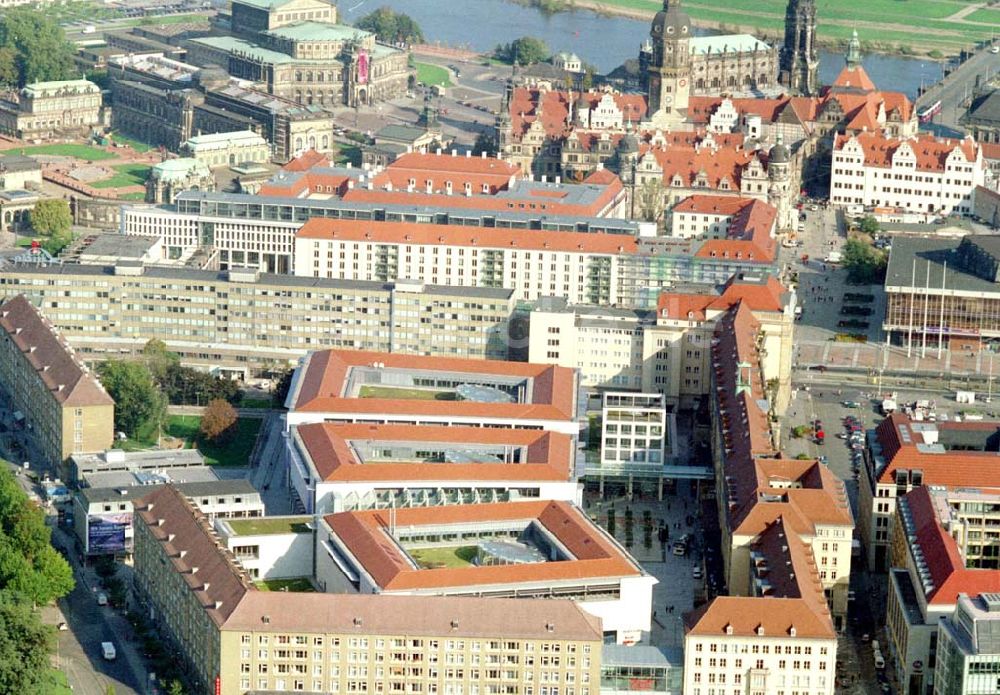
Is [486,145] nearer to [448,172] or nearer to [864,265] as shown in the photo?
[448,172]

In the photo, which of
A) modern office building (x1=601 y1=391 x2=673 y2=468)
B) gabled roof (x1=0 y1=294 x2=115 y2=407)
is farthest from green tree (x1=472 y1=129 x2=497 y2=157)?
modern office building (x1=601 y1=391 x2=673 y2=468)

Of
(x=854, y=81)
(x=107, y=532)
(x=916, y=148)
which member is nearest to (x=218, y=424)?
(x=107, y=532)

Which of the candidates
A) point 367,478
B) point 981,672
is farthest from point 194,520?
point 981,672

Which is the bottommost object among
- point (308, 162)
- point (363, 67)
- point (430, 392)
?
point (430, 392)

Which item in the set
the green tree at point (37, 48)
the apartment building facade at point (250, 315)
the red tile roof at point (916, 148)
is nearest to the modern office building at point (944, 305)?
the apartment building facade at point (250, 315)

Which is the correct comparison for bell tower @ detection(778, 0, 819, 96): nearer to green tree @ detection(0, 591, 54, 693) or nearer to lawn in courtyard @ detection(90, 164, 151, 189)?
lawn in courtyard @ detection(90, 164, 151, 189)
